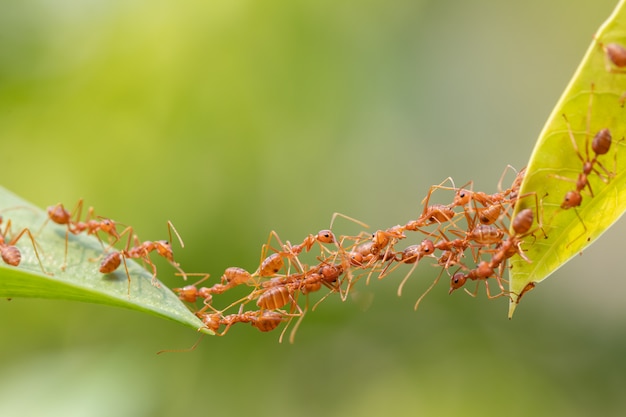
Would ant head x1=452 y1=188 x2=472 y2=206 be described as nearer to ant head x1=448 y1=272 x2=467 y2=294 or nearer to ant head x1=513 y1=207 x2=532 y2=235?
ant head x1=448 y1=272 x2=467 y2=294

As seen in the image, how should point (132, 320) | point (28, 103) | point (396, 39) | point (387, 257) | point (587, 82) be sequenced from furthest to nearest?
point (396, 39) → point (28, 103) → point (132, 320) → point (387, 257) → point (587, 82)

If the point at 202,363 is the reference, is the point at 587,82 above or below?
above

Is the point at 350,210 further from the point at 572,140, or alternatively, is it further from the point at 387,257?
the point at 572,140

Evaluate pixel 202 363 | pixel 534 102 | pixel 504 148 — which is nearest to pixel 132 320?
pixel 202 363

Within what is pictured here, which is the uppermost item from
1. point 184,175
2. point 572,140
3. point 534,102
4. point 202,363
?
point 572,140

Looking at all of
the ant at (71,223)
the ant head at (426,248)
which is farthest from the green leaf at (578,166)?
the ant at (71,223)

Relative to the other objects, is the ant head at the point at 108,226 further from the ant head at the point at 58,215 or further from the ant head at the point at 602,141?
the ant head at the point at 602,141

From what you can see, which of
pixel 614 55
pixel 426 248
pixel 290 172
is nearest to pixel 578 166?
pixel 614 55

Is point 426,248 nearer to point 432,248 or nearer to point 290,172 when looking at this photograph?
point 432,248

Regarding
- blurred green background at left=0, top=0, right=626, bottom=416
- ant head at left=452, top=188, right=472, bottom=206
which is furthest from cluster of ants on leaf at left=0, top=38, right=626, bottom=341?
blurred green background at left=0, top=0, right=626, bottom=416
